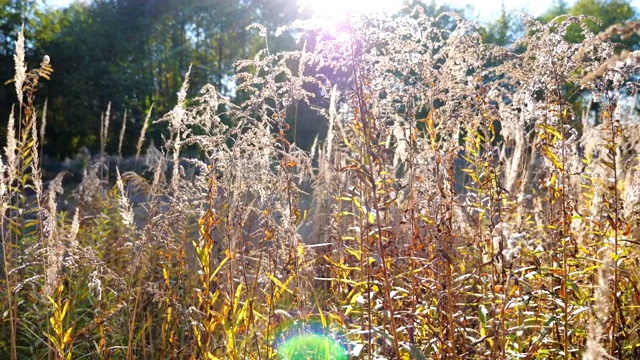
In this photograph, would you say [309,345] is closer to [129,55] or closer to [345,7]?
[345,7]

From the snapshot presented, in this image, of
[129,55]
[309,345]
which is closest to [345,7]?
[309,345]

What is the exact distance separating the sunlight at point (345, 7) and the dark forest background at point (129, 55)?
18.0m

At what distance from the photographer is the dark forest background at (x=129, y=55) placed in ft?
69.4

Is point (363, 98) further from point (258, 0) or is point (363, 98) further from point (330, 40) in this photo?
point (258, 0)

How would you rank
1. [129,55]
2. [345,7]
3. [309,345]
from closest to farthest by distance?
1. [345,7]
2. [309,345]
3. [129,55]

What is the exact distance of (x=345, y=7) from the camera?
6.92ft

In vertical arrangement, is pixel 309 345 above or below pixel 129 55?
below

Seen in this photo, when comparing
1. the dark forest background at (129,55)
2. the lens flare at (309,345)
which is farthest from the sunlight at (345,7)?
the dark forest background at (129,55)

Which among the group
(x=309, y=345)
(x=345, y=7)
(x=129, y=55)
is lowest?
(x=309, y=345)

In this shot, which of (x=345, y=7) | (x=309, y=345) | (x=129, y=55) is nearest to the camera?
(x=345, y=7)

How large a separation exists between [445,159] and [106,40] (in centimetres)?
2131

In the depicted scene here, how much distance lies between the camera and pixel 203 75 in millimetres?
22406

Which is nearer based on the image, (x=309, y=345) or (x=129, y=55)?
(x=309, y=345)

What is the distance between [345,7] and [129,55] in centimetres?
2141
